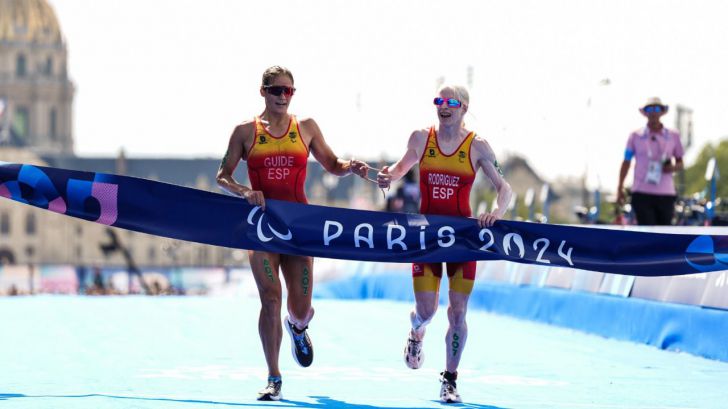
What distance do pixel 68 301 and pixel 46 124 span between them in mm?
183409

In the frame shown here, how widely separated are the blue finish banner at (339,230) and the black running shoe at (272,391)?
857mm

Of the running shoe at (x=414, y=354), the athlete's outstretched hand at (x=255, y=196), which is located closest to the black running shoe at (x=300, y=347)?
the running shoe at (x=414, y=354)

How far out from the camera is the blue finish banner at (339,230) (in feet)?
29.5

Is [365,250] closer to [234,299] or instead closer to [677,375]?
[677,375]

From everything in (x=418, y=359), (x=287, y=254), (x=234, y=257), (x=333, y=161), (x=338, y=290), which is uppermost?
(x=333, y=161)

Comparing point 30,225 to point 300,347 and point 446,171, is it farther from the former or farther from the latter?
point 446,171

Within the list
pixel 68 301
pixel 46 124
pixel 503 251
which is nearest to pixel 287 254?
pixel 503 251

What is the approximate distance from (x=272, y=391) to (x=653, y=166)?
660 cm

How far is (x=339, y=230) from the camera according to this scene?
9227 mm

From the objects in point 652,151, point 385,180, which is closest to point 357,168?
point 385,180

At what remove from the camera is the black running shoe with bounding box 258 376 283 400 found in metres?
8.38

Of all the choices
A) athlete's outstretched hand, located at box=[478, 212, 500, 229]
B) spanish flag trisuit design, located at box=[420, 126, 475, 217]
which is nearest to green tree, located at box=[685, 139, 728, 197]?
athlete's outstretched hand, located at box=[478, 212, 500, 229]

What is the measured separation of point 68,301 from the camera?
20.1m

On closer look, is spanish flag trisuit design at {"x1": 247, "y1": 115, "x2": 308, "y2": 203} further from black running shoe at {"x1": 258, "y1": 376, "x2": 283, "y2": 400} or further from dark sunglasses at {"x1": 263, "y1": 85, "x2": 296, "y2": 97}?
black running shoe at {"x1": 258, "y1": 376, "x2": 283, "y2": 400}
